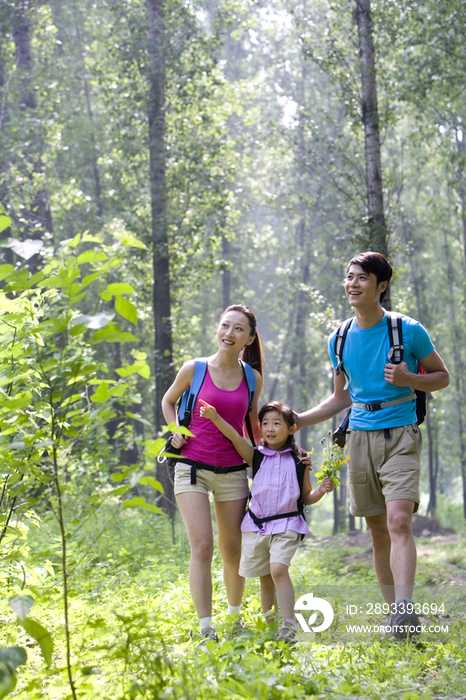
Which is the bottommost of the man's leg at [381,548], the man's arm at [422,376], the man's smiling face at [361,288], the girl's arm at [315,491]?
the man's leg at [381,548]

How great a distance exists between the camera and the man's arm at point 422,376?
3912 mm

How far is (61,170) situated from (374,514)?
58.4 ft

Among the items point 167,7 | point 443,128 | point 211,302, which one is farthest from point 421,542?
point 211,302

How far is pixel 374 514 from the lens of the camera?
4238mm

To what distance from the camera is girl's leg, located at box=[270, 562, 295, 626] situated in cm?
375

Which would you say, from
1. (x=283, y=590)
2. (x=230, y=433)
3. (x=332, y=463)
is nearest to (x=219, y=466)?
(x=230, y=433)

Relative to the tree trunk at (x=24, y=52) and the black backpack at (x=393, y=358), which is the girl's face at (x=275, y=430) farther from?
the tree trunk at (x=24, y=52)

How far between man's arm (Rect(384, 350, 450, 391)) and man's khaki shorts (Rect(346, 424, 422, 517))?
29cm

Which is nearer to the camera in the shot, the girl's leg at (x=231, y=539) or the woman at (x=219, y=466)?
the woman at (x=219, y=466)

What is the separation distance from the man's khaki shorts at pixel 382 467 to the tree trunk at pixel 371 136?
5.20m

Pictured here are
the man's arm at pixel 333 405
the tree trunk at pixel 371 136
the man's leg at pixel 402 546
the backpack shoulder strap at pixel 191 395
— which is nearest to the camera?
the man's leg at pixel 402 546

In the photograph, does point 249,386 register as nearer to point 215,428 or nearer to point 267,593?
point 215,428

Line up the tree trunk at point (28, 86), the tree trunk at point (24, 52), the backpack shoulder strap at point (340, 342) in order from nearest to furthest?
the backpack shoulder strap at point (340, 342)
the tree trunk at point (28, 86)
the tree trunk at point (24, 52)

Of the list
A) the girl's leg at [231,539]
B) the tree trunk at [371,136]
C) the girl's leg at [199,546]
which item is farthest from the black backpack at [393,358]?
the tree trunk at [371,136]
